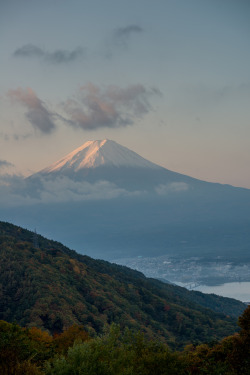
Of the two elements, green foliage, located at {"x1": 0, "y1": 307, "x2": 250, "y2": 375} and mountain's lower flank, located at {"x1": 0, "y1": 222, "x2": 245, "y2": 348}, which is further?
mountain's lower flank, located at {"x1": 0, "y1": 222, "x2": 245, "y2": 348}

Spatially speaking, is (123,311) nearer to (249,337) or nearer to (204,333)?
(204,333)

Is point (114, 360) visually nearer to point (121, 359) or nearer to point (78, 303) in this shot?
point (121, 359)

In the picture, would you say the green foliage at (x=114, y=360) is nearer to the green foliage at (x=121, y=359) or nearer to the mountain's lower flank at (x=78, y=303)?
the green foliage at (x=121, y=359)

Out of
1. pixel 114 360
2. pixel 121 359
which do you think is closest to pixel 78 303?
pixel 114 360

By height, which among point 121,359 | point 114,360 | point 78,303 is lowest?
point 114,360

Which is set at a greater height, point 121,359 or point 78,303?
point 78,303

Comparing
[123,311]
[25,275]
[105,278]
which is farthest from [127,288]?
[25,275]

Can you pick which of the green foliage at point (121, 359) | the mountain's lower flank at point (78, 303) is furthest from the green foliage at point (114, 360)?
the mountain's lower flank at point (78, 303)

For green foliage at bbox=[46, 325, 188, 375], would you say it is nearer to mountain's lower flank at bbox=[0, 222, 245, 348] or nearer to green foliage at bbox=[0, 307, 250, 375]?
green foliage at bbox=[0, 307, 250, 375]

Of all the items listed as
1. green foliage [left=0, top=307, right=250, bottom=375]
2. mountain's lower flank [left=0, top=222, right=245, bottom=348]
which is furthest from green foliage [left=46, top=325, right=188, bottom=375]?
mountain's lower flank [left=0, top=222, right=245, bottom=348]
